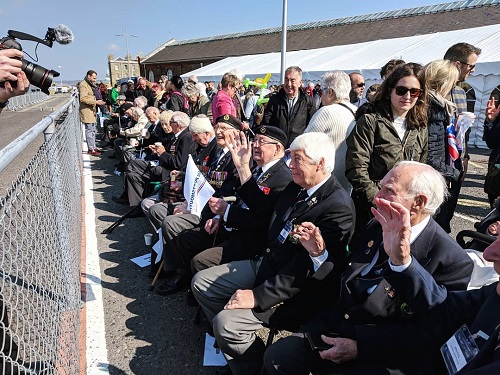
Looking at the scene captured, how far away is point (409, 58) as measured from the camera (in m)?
12.9

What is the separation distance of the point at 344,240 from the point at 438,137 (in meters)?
1.62

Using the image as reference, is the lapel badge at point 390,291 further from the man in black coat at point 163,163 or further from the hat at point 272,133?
the man in black coat at point 163,163

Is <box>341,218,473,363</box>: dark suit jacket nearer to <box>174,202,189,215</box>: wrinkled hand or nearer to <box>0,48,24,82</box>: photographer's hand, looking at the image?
<box>0,48,24,82</box>: photographer's hand

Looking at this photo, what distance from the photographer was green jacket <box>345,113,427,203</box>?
282cm

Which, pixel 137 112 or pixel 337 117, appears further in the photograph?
pixel 137 112

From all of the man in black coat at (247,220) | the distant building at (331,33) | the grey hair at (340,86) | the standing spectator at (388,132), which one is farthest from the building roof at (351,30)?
the man in black coat at (247,220)

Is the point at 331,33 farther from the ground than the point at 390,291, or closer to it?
farther from the ground

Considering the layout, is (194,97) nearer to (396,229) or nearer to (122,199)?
(122,199)

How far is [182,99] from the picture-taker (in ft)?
23.2

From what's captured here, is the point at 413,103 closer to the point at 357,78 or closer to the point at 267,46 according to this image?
the point at 357,78

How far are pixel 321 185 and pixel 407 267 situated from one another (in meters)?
0.94

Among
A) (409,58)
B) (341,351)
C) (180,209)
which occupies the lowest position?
(341,351)

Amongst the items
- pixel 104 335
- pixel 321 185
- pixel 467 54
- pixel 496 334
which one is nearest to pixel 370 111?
pixel 321 185

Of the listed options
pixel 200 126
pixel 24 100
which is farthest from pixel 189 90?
pixel 24 100
